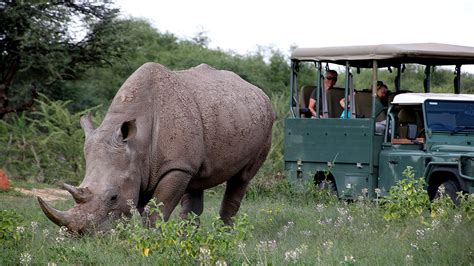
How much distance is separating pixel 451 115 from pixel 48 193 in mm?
7040

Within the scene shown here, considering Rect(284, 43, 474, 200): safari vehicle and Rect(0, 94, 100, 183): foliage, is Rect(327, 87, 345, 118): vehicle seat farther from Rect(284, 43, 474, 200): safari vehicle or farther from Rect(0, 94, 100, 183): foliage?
Rect(0, 94, 100, 183): foliage

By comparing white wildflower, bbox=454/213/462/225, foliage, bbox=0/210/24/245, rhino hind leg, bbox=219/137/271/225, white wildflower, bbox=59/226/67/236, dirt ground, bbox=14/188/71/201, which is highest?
foliage, bbox=0/210/24/245

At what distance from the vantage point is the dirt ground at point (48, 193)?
16328 millimetres

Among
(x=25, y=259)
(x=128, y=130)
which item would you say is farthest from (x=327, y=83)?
(x=25, y=259)

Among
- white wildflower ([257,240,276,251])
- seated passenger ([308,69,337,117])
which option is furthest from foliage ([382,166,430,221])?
seated passenger ([308,69,337,117])

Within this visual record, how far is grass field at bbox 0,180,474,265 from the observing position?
7.55 m

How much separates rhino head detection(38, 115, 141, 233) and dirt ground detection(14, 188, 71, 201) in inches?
253

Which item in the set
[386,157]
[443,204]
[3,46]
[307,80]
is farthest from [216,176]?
[307,80]

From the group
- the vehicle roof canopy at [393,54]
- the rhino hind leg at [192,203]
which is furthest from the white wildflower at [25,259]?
the vehicle roof canopy at [393,54]

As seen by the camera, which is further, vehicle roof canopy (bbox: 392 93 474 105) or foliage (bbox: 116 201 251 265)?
vehicle roof canopy (bbox: 392 93 474 105)

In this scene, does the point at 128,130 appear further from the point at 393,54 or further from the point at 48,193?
the point at 48,193

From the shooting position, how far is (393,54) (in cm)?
1427

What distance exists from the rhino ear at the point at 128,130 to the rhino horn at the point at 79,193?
0.84 meters

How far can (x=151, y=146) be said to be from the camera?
402 inches
